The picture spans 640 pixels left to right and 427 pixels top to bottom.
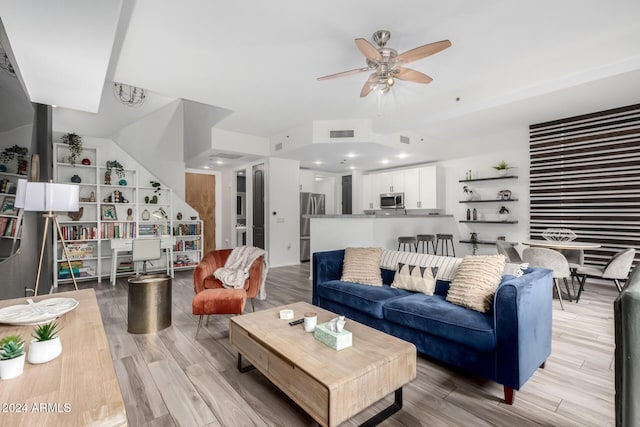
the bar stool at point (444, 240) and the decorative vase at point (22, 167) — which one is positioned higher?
the decorative vase at point (22, 167)

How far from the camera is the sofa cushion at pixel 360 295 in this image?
2678 mm

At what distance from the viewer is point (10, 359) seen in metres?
0.92

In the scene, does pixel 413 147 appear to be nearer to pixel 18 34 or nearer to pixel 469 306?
pixel 469 306

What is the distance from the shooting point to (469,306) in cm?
227

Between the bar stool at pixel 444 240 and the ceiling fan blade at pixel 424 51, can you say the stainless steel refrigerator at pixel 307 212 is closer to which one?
the bar stool at pixel 444 240

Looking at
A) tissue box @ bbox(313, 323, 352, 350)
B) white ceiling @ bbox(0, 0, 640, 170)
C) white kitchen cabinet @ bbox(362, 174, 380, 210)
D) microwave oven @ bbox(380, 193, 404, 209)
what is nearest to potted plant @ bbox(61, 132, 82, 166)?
white ceiling @ bbox(0, 0, 640, 170)

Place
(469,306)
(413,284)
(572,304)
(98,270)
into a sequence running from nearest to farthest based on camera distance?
(469,306) → (413,284) → (572,304) → (98,270)


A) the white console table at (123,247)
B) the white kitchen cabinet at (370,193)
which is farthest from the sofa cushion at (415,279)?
the white kitchen cabinet at (370,193)

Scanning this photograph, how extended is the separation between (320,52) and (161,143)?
5387 mm

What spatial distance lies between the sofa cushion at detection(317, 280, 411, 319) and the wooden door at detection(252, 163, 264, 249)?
13.2 feet

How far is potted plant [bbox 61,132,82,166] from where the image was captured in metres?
5.06

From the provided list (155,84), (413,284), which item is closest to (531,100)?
(413,284)

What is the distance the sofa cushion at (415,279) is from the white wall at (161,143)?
19.1 ft

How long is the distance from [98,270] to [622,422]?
6.50 m
